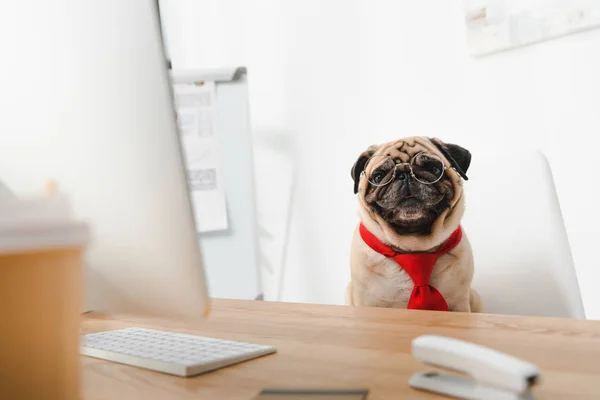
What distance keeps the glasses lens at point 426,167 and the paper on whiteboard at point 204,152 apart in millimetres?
Result: 1421

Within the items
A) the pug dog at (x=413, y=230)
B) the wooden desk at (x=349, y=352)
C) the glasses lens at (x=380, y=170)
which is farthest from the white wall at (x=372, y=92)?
the wooden desk at (x=349, y=352)

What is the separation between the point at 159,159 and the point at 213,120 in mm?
2440

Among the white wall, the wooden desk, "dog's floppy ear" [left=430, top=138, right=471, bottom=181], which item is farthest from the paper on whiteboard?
the wooden desk

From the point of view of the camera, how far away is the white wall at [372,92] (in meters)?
1.89

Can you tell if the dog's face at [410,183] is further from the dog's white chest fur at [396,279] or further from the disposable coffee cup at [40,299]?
the disposable coffee cup at [40,299]

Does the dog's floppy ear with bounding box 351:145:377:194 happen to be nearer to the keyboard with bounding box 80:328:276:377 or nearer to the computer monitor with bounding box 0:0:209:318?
the keyboard with bounding box 80:328:276:377

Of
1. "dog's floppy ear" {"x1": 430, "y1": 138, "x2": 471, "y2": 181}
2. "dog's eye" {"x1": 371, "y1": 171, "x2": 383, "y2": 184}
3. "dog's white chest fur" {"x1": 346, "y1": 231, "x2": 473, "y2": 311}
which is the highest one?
"dog's floppy ear" {"x1": 430, "y1": 138, "x2": 471, "y2": 181}

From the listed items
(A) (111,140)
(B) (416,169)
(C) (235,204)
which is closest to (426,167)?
(B) (416,169)

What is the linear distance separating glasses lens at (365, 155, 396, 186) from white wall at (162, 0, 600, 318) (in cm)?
69

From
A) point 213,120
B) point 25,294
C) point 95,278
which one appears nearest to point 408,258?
point 95,278

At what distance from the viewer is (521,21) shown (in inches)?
77.2

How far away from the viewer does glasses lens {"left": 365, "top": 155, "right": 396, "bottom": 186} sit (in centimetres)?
154

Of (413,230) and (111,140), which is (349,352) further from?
(413,230)

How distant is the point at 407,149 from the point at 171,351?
1.04 m
